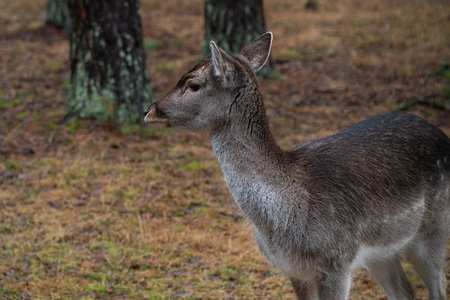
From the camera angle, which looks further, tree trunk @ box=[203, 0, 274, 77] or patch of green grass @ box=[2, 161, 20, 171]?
tree trunk @ box=[203, 0, 274, 77]

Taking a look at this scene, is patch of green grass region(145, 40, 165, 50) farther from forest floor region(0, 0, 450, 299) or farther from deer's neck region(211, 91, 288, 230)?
deer's neck region(211, 91, 288, 230)

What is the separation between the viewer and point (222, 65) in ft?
12.5

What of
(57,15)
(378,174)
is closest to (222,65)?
(378,174)

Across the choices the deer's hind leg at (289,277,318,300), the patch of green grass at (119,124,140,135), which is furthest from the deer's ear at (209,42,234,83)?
the patch of green grass at (119,124,140,135)

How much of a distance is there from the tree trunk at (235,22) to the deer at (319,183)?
6333mm

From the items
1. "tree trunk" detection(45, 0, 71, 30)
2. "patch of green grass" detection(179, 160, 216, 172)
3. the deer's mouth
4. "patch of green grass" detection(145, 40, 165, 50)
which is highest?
"tree trunk" detection(45, 0, 71, 30)

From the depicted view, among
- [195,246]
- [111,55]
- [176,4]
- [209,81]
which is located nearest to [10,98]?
[111,55]

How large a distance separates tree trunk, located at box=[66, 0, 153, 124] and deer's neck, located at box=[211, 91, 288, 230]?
4973 mm

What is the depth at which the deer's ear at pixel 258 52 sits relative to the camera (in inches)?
167

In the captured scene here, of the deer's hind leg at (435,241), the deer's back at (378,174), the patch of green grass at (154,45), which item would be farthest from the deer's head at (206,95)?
the patch of green grass at (154,45)

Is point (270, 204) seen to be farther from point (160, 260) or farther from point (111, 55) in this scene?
point (111, 55)

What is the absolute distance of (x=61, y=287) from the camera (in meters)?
5.22

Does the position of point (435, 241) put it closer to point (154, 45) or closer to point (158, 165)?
point (158, 165)

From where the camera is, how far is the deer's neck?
3867mm
